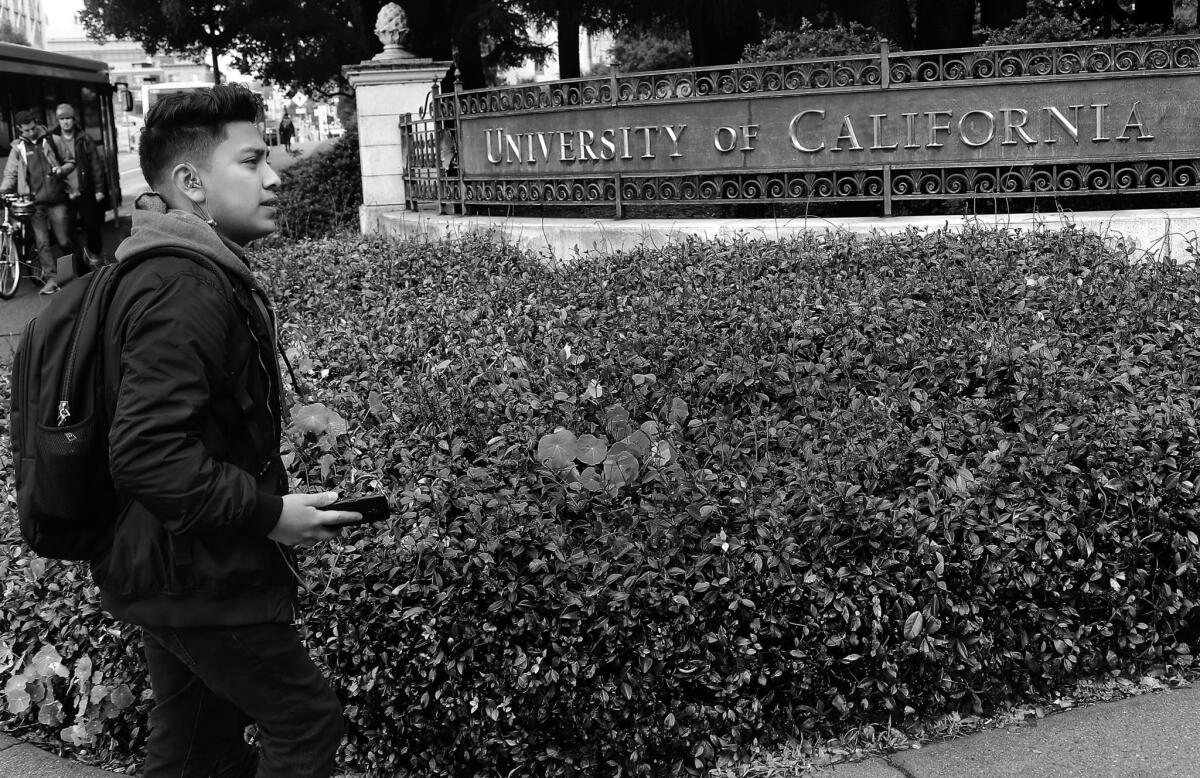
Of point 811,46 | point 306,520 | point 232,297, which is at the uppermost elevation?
point 811,46

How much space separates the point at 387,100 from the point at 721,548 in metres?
8.90

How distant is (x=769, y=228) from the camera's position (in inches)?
308

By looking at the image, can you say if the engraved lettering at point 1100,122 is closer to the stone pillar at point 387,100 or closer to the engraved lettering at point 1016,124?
the engraved lettering at point 1016,124

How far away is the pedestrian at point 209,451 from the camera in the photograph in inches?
89.4

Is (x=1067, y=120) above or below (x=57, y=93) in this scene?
below

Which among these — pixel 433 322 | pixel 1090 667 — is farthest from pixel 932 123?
pixel 1090 667

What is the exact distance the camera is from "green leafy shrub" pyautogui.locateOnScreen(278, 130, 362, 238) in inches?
596

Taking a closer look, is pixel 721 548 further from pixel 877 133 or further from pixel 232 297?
pixel 877 133

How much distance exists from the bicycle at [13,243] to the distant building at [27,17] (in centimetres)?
9072

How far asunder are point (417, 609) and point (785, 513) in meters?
1.09

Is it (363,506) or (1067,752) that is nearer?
(363,506)

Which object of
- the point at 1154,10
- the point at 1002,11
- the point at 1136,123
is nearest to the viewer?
the point at 1136,123

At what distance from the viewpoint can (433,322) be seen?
6.04 m

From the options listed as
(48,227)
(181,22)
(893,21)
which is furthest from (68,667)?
(181,22)
